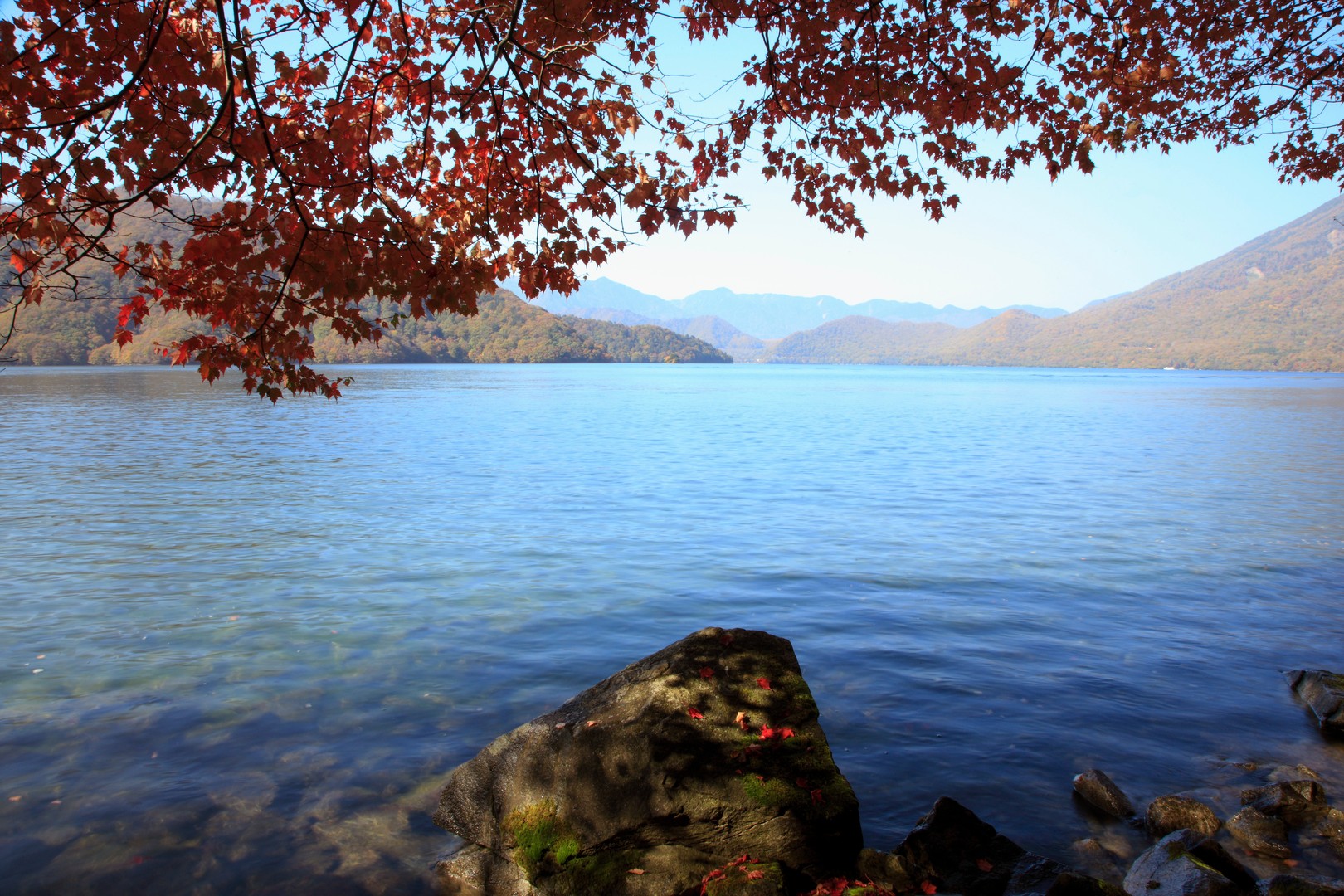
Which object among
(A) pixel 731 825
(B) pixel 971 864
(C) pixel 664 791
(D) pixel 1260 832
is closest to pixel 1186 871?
(B) pixel 971 864

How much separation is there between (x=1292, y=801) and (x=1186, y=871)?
1851mm

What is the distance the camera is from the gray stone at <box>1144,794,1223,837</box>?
17.9ft

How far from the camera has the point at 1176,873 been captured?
455 cm

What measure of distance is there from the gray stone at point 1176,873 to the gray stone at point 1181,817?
52 cm

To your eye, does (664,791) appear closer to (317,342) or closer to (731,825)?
(731,825)

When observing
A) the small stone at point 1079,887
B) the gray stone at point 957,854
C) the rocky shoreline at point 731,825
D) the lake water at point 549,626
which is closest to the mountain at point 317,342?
the lake water at point 549,626

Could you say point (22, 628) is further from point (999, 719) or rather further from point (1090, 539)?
point (1090, 539)

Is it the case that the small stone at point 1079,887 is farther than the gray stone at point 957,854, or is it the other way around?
the gray stone at point 957,854

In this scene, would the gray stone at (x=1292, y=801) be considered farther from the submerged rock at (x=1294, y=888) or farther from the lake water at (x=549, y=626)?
the submerged rock at (x=1294, y=888)

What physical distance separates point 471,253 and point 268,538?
956 centimetres

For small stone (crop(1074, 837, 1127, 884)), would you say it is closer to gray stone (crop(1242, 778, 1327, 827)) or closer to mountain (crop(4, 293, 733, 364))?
gray stone (crop(1242, 778, 1327, 827))

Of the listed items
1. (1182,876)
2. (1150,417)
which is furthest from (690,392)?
(1182,876)

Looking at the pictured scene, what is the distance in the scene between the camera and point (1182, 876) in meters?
4.50

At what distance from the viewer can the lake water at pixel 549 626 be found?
589cm
